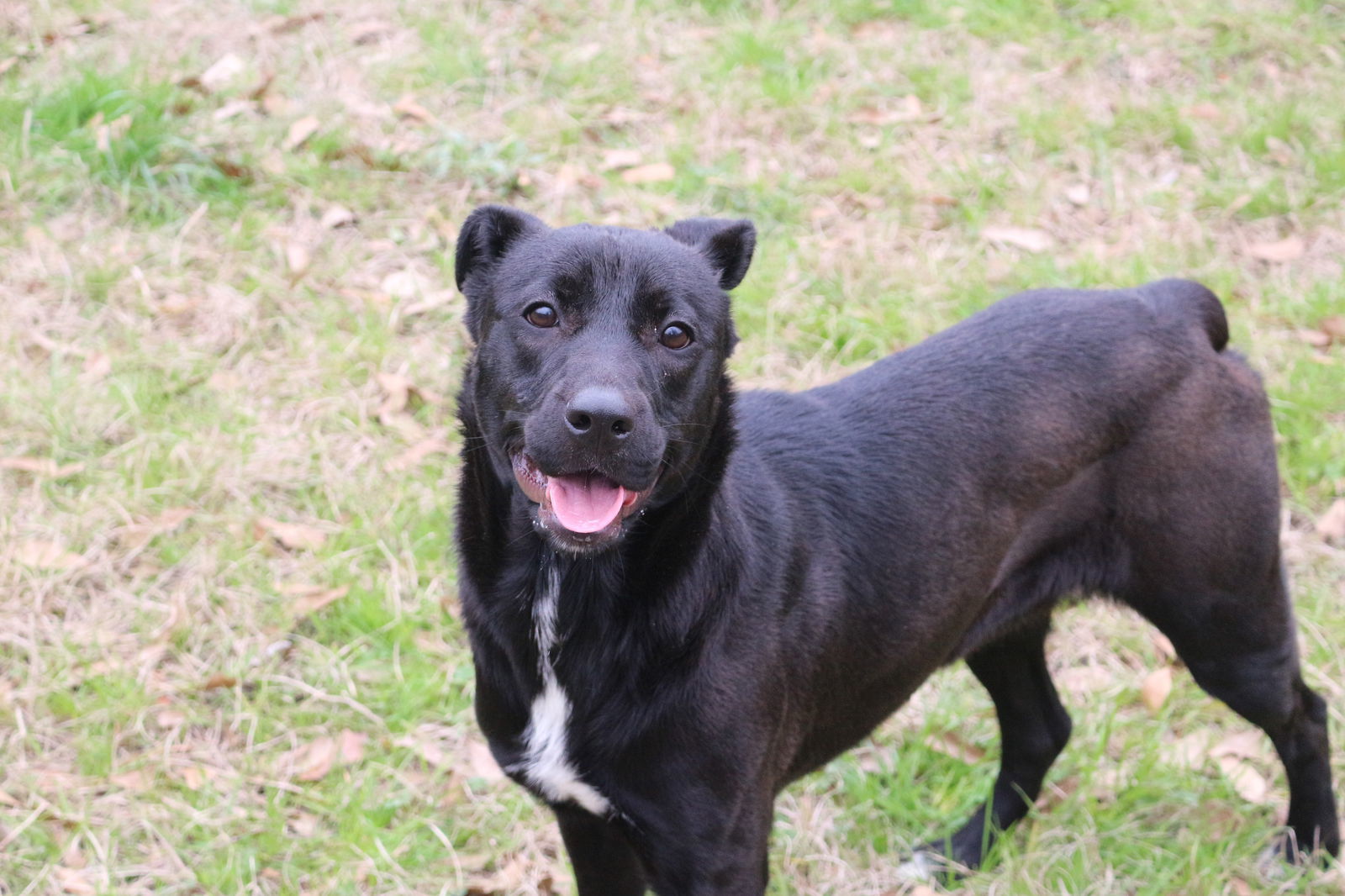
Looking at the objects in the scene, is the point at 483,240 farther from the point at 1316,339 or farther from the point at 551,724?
the point at 1316,339

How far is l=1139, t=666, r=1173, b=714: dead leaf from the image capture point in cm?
398

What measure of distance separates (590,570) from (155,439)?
105 inches

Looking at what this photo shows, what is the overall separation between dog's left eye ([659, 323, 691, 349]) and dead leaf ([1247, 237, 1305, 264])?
161 inches

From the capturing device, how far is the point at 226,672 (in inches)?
156

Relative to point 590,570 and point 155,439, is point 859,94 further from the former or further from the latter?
point 590,570

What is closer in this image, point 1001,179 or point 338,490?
point 338,490

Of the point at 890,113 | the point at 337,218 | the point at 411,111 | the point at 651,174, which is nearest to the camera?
the point at 337,218

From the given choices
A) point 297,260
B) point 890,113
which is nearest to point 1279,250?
point 890,113

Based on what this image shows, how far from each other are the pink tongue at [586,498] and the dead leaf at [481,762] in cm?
154

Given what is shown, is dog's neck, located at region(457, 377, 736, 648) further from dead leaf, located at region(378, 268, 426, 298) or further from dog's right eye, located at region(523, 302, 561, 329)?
dead leaf, located at region(378, 268, 426, 298)

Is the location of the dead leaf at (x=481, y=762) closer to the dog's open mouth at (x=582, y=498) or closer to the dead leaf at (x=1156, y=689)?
the dog's open mouth at (x=582, y=498)

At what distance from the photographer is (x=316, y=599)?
420 centimetres

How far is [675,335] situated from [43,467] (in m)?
3.00

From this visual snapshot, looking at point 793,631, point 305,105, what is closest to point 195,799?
point 793,631
